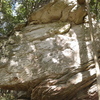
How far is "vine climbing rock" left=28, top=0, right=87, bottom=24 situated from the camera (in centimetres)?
893

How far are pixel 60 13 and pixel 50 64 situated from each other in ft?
11.7

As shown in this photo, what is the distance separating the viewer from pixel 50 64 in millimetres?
7543

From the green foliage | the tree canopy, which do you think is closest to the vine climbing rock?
the tree canopy

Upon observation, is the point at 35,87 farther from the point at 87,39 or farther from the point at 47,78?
the point at 87,39

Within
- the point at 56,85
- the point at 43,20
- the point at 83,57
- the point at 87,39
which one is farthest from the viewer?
the point at 43,20

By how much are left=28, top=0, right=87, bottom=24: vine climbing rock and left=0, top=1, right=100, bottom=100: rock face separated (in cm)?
83

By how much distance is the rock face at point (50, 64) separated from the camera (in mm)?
7246

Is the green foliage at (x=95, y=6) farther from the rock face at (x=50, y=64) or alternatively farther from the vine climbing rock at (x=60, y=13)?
the rock face at (x=50, y=64)

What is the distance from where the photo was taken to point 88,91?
738 centimetres

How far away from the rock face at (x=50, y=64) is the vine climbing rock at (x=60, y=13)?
0.83 meters

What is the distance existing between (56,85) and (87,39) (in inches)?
128

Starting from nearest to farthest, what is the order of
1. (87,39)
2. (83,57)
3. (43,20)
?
1. (83,57)
2. (87,39)
3. (43,20)

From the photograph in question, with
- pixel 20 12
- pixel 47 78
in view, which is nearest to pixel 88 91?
pixel 47 78

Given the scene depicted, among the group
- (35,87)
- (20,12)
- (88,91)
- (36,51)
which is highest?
(20,12)
